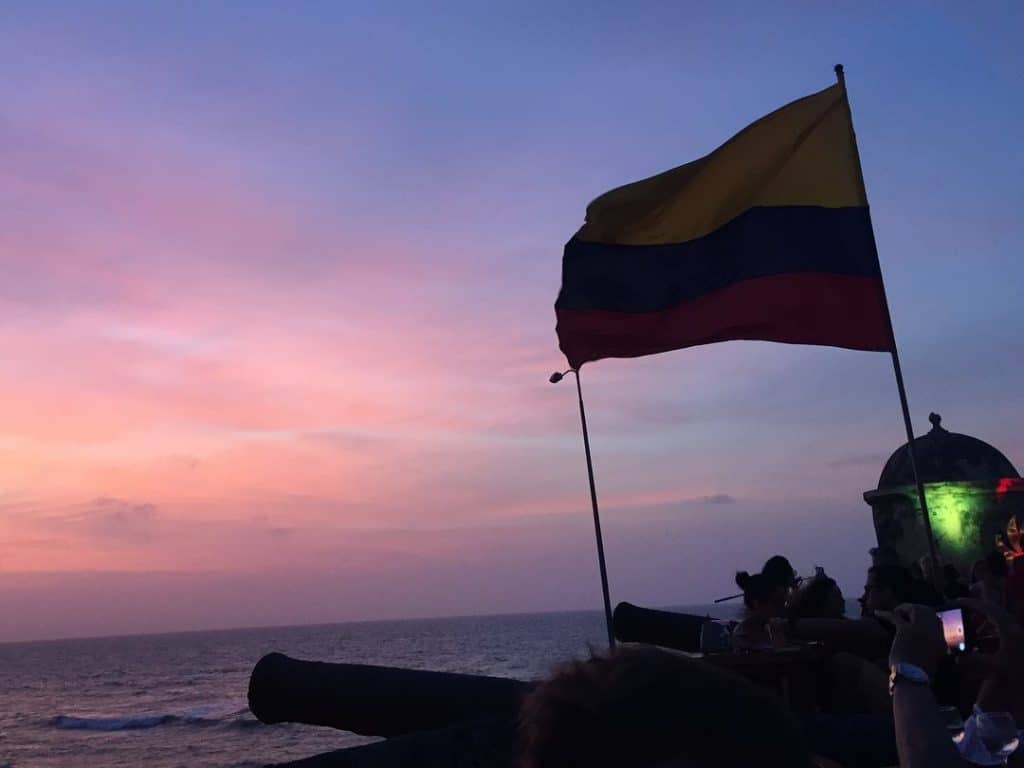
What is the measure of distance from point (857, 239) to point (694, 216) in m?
1.53

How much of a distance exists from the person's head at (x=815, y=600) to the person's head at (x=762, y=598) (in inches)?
9.0

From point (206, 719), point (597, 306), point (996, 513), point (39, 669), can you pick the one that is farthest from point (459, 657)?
point (597, 306)

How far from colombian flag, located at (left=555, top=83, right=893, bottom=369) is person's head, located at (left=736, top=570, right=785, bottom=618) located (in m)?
2.51

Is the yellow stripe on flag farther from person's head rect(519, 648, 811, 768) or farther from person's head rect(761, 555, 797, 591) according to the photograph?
person's head rect(519, 648, 811, 768)

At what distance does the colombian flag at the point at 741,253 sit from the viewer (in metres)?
8.72

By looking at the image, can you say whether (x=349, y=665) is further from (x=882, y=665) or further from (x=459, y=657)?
(x=459, y=657)

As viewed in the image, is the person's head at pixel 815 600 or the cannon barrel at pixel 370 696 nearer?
the cannon barrel at pixel 370 696

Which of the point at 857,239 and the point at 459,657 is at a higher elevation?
the point at 857,239

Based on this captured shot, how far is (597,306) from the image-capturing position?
9.80 m

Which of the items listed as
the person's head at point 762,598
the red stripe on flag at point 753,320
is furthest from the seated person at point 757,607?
the red stripe on flag at point 753,320

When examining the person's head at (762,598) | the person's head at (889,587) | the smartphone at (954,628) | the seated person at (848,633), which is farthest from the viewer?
the person's head at (762,598)

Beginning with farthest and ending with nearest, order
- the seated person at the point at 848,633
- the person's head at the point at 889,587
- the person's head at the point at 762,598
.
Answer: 1. the person's head at the point at 762,598
2. the seated person at the point at 848,633
3. the person's head at the point at 889,587

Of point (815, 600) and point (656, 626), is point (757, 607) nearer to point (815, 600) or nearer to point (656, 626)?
point (815, 600)

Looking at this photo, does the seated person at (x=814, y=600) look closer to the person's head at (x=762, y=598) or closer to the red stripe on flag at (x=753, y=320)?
the person's head at (x=762, y=598)
